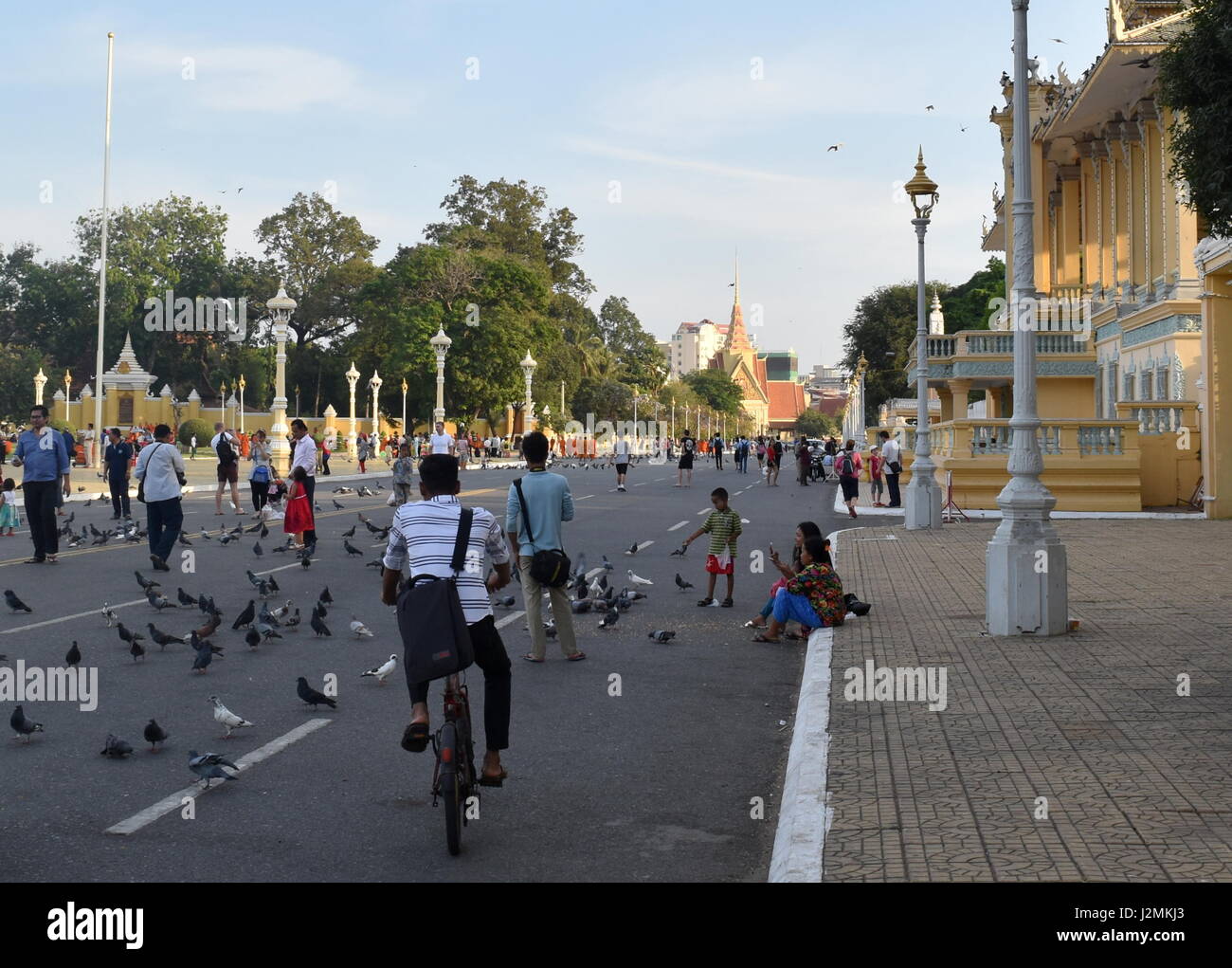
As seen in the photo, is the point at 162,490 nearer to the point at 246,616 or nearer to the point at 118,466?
the point at 246,616

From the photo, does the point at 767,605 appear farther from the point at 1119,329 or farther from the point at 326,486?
the point at 326,486

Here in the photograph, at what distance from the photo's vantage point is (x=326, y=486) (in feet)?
139

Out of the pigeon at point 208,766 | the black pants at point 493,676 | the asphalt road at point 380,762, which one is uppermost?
the black pants at point 493,676

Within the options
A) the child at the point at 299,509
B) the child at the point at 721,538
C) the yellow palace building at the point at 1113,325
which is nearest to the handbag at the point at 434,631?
the child at the point at 721,538

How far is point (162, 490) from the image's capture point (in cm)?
1694

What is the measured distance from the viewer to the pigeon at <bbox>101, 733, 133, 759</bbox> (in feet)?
23.7

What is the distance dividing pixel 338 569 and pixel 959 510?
1584cm

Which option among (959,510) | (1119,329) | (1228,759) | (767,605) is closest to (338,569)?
(767,605)

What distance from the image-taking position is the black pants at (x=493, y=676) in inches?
244

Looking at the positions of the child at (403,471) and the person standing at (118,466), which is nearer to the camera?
the child at (403,471)

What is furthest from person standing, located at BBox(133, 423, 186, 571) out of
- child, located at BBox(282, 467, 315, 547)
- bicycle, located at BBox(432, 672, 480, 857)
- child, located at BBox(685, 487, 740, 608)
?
bicycle, located at BBox(432, 672, 480, 857)

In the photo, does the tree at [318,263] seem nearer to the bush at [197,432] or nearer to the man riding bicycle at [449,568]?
the bush at [197,432]

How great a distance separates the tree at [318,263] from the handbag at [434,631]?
3625 inches

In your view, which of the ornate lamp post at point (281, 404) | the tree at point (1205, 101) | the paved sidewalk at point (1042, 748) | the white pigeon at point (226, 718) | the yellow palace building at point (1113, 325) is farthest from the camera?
the ornate lamp post at point (281, 404)
